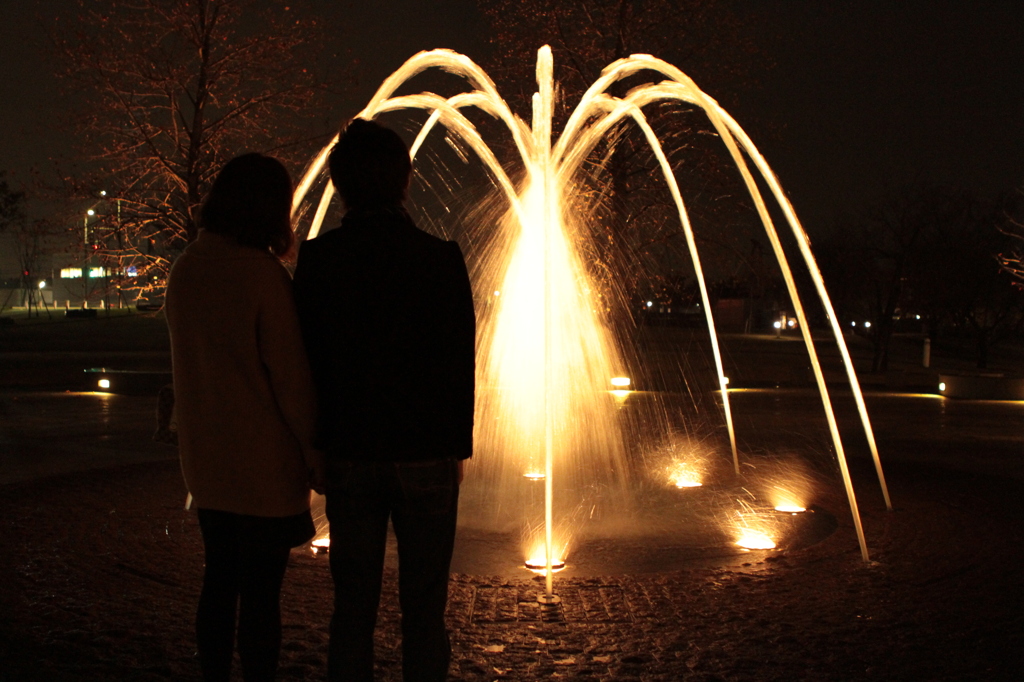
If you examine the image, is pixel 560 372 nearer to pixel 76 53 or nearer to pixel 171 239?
pixel 171 239

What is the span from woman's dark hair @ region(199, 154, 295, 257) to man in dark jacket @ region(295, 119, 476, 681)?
24 cm

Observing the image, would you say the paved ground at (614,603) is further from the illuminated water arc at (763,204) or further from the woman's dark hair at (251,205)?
the woman's dark hair at (251,205)

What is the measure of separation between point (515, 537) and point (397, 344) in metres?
4.82

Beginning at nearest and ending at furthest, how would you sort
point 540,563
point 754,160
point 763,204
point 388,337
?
point 388,337 < point 540,563 < point 754,160 < point 763,204

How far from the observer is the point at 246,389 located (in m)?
2.92

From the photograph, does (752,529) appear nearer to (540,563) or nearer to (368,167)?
(540,563)

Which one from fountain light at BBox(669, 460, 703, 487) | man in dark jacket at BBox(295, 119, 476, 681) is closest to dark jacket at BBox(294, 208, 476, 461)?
man in dark jacket at BBox(295, 119, 476, 681)

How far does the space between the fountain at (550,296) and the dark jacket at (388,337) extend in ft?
10.2

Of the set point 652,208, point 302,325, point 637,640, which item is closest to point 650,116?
point 652,208

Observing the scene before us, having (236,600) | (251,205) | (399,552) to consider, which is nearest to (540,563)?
(236,600)

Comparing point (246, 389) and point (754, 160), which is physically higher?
point (754, 160)

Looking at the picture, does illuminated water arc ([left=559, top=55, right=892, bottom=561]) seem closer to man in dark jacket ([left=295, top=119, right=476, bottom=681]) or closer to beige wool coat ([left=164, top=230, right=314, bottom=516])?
man in dark jacket ([left=295, top=119, right=476, bottom=681])

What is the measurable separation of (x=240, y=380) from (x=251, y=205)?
0.58 m

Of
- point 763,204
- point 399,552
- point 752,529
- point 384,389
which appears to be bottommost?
point 752,529
